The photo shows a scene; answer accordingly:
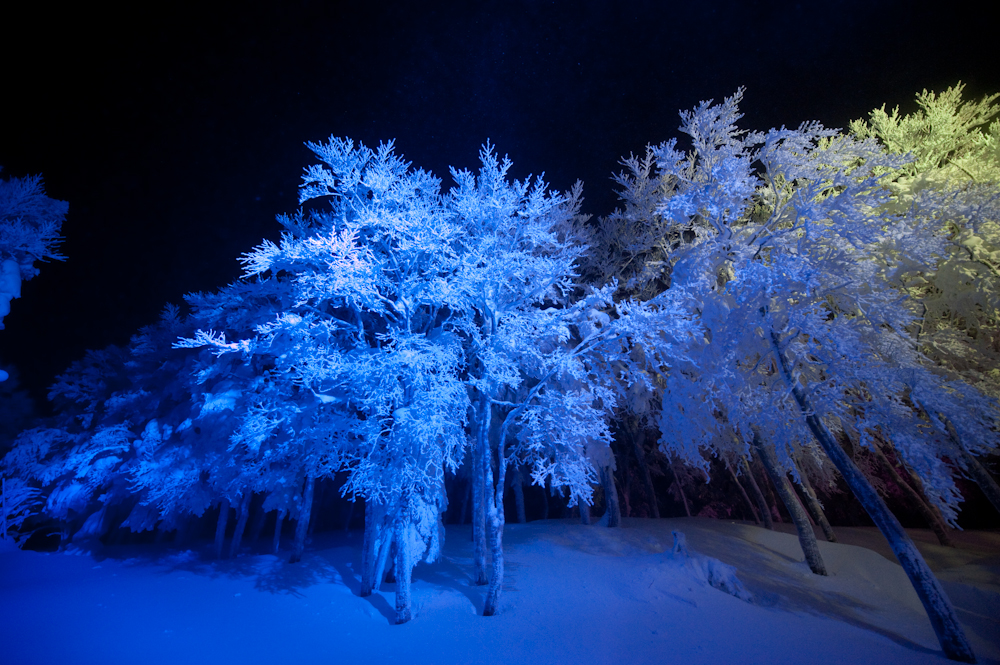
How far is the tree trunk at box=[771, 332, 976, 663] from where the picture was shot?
720cm

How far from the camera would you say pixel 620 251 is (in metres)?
14.9

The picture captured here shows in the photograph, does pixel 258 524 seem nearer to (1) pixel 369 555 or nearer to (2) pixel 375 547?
(1) pixel 369 555

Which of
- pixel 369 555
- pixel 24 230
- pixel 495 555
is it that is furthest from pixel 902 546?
pixel 24 230

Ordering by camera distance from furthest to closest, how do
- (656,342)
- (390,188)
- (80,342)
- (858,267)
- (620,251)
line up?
(80,342) → (620,251) → (390,188) → (656,342) → (858,267)

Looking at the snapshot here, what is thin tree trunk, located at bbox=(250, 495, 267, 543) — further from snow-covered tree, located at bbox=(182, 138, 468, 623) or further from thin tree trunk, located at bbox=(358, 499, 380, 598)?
snow-covered tree, located at bbox=(182, 138, 468, 623)

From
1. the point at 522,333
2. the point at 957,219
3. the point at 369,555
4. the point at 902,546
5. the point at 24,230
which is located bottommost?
the point at 902,546

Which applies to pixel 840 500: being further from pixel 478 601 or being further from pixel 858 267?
pixel 478 601

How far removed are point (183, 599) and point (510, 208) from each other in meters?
12.4

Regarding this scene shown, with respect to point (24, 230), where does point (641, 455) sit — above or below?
below

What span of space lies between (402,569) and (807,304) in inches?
407

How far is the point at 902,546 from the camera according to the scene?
314 inches

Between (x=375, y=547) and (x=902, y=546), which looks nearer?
(x=902, y=546)

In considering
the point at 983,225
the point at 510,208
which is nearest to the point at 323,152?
the point at 510,208

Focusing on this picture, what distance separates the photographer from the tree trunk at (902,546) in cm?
720
